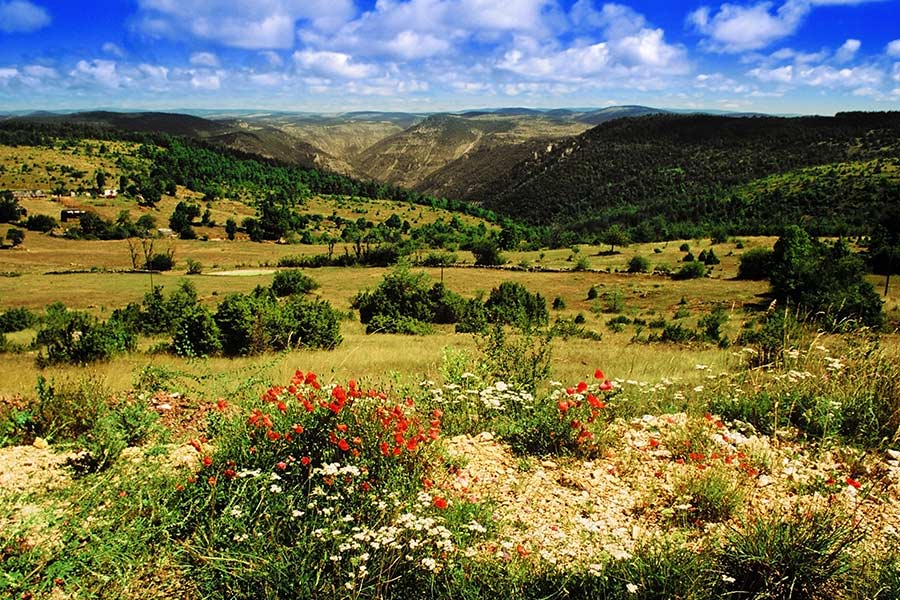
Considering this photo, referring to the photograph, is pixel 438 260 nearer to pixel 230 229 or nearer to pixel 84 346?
pixel 230 229

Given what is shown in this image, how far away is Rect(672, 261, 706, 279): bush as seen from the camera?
5736 centimetres

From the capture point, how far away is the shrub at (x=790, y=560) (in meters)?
3.00

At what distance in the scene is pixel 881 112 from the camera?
124 meters

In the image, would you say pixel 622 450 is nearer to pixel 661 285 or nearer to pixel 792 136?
pixel 661 285

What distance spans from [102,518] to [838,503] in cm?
489

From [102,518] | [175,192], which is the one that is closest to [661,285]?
[102,518]

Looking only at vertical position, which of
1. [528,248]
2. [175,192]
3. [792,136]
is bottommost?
[528,248]

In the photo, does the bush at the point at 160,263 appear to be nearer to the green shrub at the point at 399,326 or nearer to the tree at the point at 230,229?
the tree at the point at 230,229

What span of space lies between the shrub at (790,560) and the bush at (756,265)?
184 ft

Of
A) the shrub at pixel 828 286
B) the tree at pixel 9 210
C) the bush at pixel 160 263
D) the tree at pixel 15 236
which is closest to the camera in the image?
the shrub at pixel 828 286

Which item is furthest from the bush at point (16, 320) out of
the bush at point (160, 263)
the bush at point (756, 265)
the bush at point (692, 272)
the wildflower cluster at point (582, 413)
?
the bush at point (756, 265)

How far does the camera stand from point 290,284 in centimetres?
5138

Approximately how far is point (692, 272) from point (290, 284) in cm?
4174

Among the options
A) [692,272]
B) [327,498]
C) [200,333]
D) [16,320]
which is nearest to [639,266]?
[692,272]
